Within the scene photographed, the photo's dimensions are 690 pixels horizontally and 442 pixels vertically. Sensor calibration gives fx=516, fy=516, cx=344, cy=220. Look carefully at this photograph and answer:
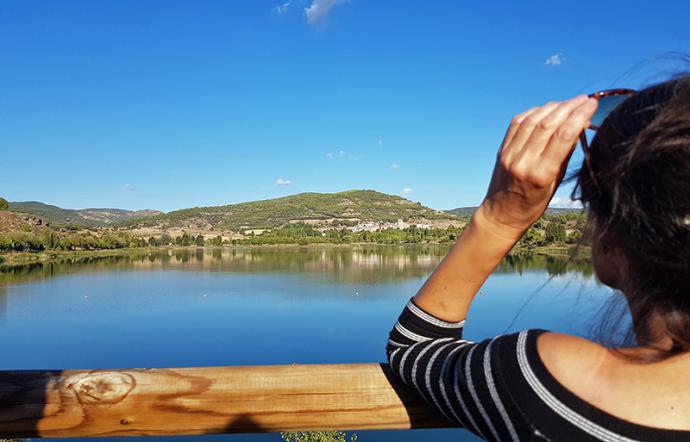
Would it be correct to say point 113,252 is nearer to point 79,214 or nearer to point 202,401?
point 202,401

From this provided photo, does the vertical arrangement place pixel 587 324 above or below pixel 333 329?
above

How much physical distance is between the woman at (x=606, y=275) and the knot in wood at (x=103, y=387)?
1.99 feet

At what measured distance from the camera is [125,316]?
78.3 ft

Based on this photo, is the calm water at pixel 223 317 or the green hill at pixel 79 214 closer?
the calm water at pixel 223 317

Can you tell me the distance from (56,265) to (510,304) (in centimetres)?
4280

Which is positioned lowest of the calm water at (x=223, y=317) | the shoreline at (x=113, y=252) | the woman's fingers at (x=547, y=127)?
the calm water at (x=223, y=317)

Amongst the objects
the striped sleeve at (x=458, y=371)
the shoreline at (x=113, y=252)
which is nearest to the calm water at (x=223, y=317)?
the striped sleeve at (x=458, y=371)

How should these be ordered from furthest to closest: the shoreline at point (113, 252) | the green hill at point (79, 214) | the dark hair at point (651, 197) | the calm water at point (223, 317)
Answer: the green hill at point (79, 214)
the shoreline at point (113, 252)
the calm water at point (223, 317)
the dark hair at point (651, 197)

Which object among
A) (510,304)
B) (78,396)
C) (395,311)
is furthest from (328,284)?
(78,396)

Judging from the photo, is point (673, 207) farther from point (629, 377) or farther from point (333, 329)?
point (333, 329)

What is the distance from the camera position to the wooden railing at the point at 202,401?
912 mm

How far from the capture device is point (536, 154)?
1.86 ft

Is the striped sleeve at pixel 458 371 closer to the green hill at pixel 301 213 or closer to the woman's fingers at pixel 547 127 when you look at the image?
the woman's fingers at pixel 547 127

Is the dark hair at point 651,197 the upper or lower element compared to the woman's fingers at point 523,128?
lower
